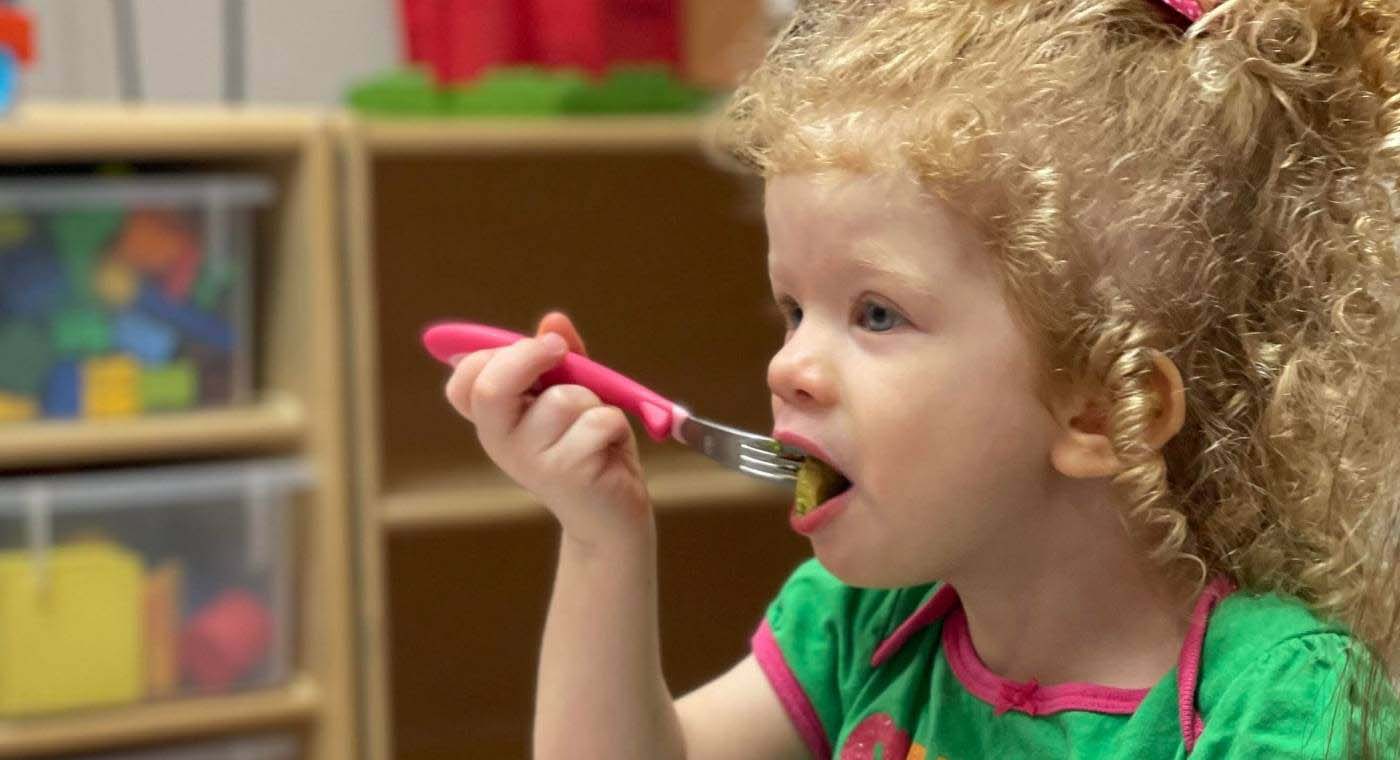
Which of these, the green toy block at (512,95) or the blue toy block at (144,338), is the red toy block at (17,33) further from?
the green toy block at (512,95)

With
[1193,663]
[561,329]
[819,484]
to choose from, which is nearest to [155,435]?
[561,329]

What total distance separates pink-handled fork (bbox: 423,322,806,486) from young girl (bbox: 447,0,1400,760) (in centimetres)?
3

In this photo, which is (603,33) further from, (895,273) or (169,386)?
(895,273)

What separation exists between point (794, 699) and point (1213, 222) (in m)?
0.30

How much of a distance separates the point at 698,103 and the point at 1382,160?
1.25 metres

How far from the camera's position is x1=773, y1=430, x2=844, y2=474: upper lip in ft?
2.13

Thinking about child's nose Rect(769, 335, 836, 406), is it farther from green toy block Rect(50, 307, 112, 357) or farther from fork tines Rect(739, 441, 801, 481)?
green toy block Rect(50, 307, 112, 357)

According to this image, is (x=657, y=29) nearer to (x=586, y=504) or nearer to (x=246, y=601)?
(x=246, y=601)

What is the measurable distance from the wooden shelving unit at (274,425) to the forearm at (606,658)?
0.93 m

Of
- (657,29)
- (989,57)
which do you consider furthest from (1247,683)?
(657,29)

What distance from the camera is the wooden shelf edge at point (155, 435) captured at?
1535mm

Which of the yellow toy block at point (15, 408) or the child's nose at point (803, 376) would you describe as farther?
the yellow toy block at point (15, 408)

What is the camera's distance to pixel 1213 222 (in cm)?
62

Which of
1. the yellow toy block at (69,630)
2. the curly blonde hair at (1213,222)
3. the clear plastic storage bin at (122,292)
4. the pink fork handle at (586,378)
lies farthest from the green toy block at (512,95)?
the curly blonde hair at (1213,222)
